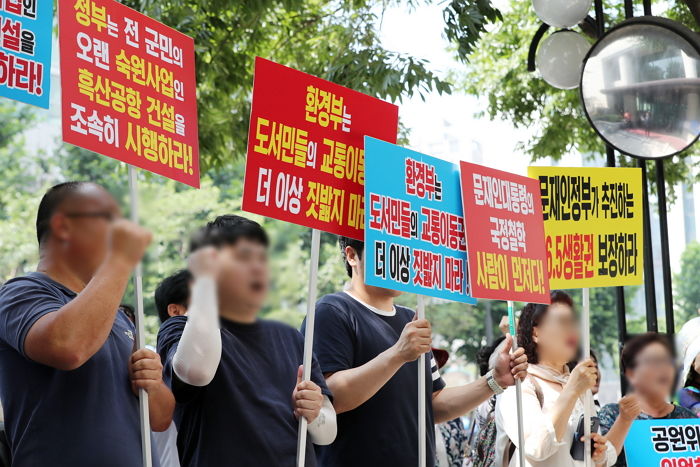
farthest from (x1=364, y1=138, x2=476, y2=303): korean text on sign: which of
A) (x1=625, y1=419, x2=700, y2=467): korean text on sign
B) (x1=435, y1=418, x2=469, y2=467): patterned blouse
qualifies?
(x1=435, y1=418, x2=469, y2=467): patterned blouse

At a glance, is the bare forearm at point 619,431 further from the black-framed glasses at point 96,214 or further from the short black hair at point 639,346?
the black-framed glasses at point 96,214

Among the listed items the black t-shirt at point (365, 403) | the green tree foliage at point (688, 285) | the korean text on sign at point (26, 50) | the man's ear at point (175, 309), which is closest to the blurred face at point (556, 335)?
the black t-shirt at point (365, 403)

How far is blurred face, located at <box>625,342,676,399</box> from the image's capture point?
13.3 feet

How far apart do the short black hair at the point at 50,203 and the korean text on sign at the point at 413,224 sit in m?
1.02

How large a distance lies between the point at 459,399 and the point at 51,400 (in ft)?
5.62

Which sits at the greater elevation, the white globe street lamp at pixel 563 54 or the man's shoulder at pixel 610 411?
the white globe street lamp at pixel 563 54

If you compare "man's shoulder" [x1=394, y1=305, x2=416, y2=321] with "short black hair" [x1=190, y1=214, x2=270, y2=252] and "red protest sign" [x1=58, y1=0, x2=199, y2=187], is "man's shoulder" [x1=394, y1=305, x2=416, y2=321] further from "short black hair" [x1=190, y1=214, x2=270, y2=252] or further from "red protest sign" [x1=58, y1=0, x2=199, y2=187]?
"short black hair" [x1=190, y1=214, x2=270, y2=252]

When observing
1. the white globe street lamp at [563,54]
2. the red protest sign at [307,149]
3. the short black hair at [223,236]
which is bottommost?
the short black hair at [223,236]

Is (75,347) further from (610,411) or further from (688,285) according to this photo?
(688,285)

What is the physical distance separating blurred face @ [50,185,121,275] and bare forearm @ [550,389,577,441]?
2.03 metres

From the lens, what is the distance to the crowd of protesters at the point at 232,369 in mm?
2203

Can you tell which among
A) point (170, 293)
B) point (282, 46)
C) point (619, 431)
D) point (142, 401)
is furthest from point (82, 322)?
point (282, 46)

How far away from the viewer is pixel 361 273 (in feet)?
11.1

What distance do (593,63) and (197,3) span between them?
9.33 feet
